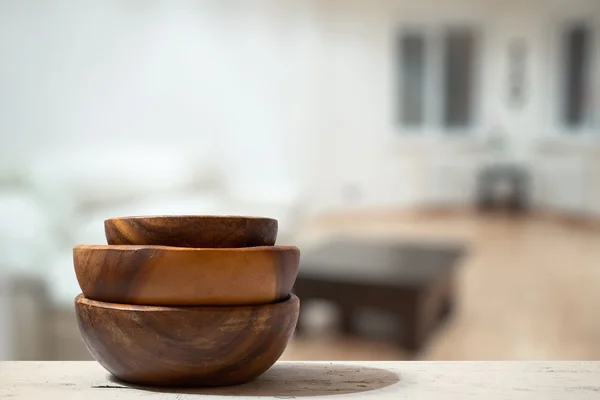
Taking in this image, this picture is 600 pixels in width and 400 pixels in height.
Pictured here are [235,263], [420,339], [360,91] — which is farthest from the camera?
[360,91]

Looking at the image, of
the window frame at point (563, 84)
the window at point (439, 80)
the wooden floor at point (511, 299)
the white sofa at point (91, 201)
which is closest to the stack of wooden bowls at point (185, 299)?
the white sofa at point (91, 201)

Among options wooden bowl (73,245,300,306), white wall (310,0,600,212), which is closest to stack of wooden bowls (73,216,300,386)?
wooden bowl (73,245,300,306)

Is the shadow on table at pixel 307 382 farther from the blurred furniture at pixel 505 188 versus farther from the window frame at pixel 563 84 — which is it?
the window frame at pixel 563 84

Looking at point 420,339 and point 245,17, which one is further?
point 245,17

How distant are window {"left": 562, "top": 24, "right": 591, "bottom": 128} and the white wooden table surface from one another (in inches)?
333

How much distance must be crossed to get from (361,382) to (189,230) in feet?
0.48

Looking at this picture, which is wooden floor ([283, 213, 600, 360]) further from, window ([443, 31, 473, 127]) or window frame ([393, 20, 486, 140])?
window ([443, 31, 473, 127])

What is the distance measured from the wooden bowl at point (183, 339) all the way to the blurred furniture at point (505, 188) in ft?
26.6

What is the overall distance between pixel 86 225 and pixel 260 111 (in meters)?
4.32

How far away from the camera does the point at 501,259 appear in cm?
477

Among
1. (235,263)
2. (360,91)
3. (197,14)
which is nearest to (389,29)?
(360,91)

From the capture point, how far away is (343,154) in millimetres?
8109

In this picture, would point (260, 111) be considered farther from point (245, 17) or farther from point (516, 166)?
point (516, 166)

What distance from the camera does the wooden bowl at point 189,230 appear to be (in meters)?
0.37
